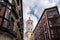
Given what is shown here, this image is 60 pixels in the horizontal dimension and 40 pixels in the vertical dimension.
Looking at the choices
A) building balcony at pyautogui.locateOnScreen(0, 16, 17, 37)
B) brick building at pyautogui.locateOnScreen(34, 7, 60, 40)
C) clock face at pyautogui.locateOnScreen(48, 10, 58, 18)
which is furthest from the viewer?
clock face at pyautogui.locateOnScreen(48, 10, 58, 18)

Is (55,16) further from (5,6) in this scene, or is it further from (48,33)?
(5,6)

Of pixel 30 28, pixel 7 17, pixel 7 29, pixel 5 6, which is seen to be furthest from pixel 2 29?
pixel 30 28

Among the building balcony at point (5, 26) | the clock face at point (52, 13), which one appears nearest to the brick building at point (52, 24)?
the clock face at point (52, 13)

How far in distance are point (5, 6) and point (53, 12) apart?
19116 millimetres

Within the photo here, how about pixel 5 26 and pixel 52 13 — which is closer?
pixel 5 26

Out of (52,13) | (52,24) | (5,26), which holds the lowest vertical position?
(5,26)

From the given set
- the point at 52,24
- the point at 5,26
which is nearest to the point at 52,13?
the point at 52,24

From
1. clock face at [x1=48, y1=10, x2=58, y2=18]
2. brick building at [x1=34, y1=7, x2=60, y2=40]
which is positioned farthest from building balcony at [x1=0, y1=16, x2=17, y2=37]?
clock face at [x1=48, y1=10, x2=58, y2=18]

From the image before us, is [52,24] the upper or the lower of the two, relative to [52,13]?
lower

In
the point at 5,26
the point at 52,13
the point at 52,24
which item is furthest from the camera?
the point at 52,13

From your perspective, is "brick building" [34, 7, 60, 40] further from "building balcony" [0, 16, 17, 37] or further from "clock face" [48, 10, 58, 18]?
"building balcony" [0, 16, 17, 37]

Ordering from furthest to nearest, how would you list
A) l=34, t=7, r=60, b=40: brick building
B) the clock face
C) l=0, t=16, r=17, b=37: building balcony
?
the clock face < l=34, t=7, r=60, b=40: brick building < l=0, t=16, r=17, b=37: building balcony

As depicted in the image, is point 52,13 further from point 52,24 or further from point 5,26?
point 5,26

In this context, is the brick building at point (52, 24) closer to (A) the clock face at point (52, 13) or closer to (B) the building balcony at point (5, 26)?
(A) the clock face at point (52, 13)
